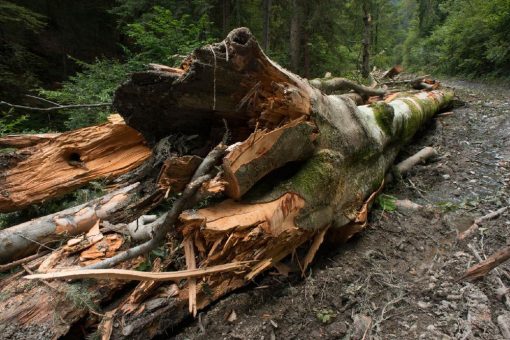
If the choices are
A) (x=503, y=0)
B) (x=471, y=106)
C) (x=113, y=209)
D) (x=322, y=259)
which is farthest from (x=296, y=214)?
(x=503, y=0)

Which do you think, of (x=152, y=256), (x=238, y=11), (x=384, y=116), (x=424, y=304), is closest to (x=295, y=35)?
(x=238, y=11)

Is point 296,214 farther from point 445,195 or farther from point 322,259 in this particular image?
point 445,195

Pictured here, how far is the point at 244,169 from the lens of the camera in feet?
9.22

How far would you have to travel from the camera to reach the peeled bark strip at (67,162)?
3.67 m

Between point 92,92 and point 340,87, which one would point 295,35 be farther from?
point 92,92

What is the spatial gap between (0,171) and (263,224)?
3.19 m

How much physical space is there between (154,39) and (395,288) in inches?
300

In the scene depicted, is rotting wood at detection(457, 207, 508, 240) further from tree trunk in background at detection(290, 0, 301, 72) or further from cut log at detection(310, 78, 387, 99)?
tree trunk in background at detection(290, 0, 301, 72)

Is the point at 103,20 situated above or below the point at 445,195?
above

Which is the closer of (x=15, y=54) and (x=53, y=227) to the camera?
(x=53, y=227)

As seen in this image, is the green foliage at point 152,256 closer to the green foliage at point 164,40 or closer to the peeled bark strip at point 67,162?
the peeled bark strip at point 67,162

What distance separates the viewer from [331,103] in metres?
3.77

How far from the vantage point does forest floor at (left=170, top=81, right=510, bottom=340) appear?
249cm

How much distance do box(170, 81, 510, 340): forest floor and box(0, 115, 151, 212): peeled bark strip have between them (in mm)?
2537
